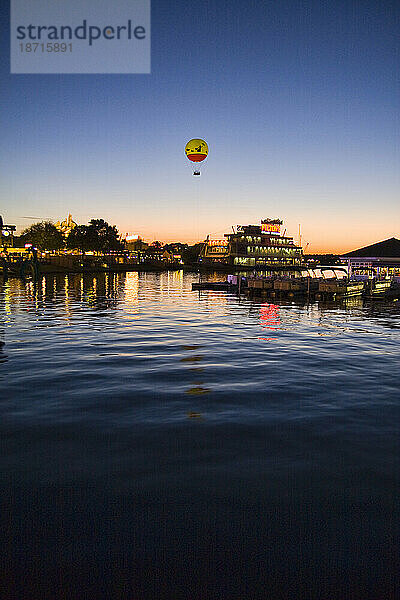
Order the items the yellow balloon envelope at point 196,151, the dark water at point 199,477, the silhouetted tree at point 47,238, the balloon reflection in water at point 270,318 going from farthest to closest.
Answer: the silhouetted tree at point 47,238, the yellow balloon envelope at point 196,151, the balloon reflection in water at point 270,318, the dark water at point 199,477

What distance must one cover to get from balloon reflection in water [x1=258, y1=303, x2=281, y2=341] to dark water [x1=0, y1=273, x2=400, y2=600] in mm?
9591

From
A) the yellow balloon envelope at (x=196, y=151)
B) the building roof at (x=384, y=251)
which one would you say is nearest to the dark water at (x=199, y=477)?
the building roof at (x=384, y=251)

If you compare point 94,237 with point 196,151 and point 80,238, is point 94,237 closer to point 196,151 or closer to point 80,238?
point 80,238

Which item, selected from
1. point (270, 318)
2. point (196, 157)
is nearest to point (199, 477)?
point (270, 318)

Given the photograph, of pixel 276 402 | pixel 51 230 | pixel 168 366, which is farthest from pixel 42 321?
pixel 51 230

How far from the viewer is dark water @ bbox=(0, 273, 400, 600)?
5.21 meters

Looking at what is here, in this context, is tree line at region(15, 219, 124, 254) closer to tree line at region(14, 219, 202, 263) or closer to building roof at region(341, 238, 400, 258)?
tree line at region(14, 219, 202, 263)

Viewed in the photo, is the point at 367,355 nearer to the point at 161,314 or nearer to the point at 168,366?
the point at 168,366

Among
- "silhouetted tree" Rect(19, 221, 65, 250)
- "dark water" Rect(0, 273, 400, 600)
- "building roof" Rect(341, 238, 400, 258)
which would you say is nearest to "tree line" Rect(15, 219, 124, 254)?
"silhouetted tree" Rect(19, 221, 65, 250)

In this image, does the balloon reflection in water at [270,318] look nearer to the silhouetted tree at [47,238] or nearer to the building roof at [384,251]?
the building roof at [384,251]

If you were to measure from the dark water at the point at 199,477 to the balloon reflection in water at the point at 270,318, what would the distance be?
9.59 meters

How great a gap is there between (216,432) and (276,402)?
3.00 metres

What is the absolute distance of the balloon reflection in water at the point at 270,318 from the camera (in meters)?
27.3

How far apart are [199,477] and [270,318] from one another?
83.2 ft
